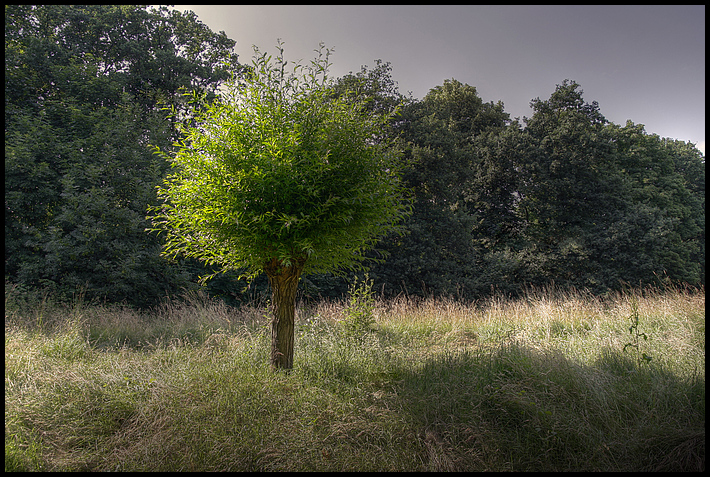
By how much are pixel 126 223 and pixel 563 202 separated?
17880 mm

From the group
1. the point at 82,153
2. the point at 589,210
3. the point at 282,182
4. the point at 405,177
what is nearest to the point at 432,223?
the point at 405,177

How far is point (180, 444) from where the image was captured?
302cm

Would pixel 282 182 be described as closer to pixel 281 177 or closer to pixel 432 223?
pixel 281 177

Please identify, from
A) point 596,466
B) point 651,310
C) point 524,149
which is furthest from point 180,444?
point 524,149

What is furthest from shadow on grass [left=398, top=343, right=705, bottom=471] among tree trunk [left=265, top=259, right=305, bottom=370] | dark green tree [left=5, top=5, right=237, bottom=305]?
dark green tree [left=5, top=5, right=237, bottom=305]

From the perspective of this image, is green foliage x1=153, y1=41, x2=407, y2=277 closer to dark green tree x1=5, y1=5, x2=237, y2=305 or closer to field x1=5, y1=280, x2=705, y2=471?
field x1=5, y1=280, x2=705, y2=471

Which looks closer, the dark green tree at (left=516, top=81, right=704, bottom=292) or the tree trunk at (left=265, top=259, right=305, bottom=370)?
the tree trunk at (left=265, top=259, right=305, bottom=370)

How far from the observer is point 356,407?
146 inches

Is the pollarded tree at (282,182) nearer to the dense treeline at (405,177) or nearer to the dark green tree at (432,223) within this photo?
the dense treeline at (405,177)

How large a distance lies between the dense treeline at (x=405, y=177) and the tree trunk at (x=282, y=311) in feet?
5.80

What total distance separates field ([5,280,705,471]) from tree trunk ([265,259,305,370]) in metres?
0.23

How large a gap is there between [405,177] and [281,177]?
12.1 m

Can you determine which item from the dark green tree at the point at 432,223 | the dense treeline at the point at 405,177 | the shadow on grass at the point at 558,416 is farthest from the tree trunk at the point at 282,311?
the dark green tree at the point at 432,223

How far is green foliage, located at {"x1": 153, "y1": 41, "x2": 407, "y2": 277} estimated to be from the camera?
3.89 metres
